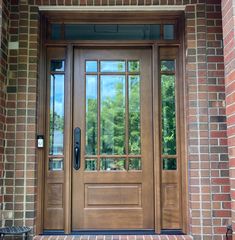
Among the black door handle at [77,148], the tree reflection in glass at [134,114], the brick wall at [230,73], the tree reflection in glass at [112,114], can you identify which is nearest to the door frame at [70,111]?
the black door handle at [77,148]

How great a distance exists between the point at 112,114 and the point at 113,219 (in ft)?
3.40

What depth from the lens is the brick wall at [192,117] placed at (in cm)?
326

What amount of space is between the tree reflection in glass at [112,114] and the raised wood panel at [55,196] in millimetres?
568

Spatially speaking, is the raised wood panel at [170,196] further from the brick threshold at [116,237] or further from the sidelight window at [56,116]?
the sidelight window at [56,116]

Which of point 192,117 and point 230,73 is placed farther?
point 192,117

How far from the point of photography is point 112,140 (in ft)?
11.7

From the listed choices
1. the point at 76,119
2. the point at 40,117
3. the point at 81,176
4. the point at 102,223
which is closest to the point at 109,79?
the point at 76,119

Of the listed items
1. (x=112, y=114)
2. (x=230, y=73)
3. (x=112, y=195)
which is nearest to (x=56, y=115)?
(x=112, y=114)

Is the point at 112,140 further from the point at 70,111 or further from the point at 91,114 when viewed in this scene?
the point at 70,111

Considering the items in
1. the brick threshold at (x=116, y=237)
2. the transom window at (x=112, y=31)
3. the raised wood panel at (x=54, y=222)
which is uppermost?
the transom window at (x=112, y=31)

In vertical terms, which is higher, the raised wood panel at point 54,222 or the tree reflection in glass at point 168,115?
the tree reflection in glass at point 168,115

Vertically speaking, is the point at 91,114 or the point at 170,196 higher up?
the point at 91,114

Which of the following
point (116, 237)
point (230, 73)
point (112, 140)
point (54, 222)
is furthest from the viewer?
point (112, 140)

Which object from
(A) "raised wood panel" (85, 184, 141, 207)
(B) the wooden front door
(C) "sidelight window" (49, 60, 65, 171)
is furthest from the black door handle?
(A) "raised wood panel" (85, 184, 141, 207)
